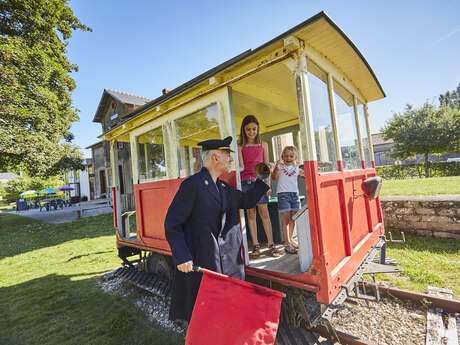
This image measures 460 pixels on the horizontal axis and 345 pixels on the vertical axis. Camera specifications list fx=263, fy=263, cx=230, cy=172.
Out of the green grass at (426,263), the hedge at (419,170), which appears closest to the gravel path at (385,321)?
the green grass at (426,263)

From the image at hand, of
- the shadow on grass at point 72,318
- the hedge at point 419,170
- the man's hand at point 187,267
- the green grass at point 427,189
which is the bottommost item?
the shadow on grass at point 72,318

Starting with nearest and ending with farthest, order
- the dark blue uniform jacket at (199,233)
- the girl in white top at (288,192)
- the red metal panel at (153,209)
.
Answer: the dark blue uniform jacket at (199,233)
the girl in white top at (288,192)
the red metal panel at (153,209)

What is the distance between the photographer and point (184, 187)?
2.35 meters

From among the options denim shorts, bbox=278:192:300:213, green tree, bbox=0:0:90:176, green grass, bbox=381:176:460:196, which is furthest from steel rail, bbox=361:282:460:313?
green tree, bbox=0:0:90:176

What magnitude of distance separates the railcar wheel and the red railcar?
21 mm

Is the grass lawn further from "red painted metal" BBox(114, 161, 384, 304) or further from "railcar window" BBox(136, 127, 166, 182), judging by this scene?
"railcar window" BBox(136, 127, 166, 182)

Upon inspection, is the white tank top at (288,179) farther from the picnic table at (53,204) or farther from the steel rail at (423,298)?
the picnic table at (53,204)

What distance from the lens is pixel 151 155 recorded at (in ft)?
14.2

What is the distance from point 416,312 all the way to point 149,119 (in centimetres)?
455

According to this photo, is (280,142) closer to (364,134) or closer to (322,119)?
(364,134)

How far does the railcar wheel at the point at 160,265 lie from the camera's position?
4.45 m

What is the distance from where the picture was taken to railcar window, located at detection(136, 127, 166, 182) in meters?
4.08

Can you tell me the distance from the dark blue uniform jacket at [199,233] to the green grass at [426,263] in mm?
3110

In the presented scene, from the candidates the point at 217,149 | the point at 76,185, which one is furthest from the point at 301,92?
the point at 76,185
